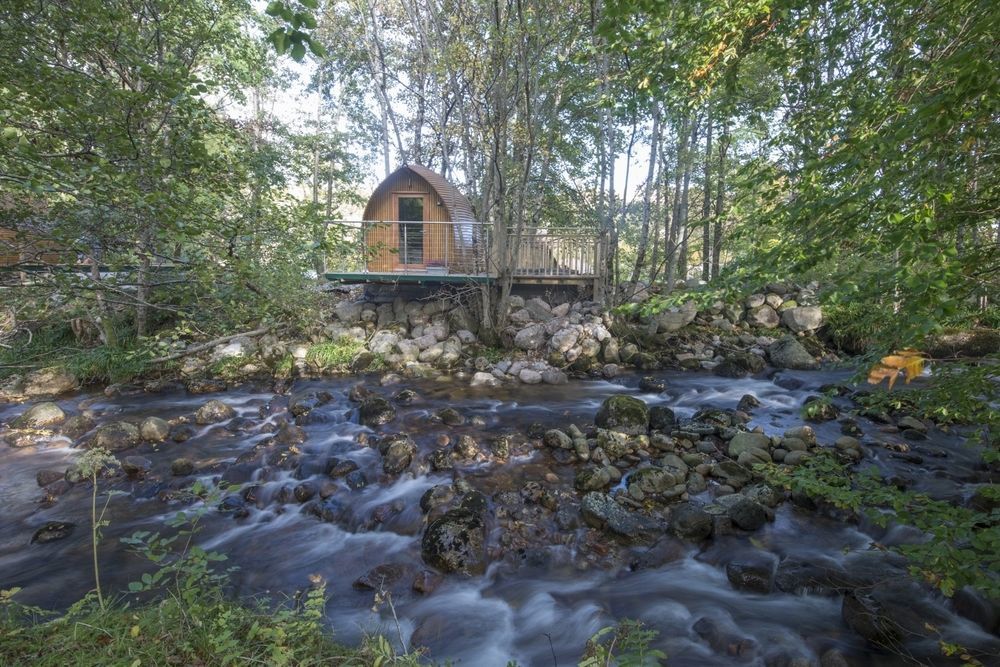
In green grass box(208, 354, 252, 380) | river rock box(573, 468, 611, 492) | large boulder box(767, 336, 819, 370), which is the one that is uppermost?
large boulder box(767, 336, 819, 370)

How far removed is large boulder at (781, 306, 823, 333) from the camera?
43.3ft

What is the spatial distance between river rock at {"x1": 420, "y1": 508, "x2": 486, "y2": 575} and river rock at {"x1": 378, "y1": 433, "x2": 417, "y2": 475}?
1.82m

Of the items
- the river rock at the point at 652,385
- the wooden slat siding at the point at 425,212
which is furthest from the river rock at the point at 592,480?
the wooden slat siding at the point at 425,212

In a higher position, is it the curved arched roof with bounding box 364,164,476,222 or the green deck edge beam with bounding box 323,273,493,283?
the curved arched roof with bounding box 364,164,476,222

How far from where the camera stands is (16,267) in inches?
133

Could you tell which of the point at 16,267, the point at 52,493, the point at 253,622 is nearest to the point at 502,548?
the point at 253,622

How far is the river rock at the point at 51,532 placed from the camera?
217 inches

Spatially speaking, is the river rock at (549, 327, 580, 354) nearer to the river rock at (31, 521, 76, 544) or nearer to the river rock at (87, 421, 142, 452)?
the river rock at (87, 421, 142, 452)

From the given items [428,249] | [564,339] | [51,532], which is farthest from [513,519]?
[428,249]

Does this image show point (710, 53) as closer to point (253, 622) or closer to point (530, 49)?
point (253, 622)

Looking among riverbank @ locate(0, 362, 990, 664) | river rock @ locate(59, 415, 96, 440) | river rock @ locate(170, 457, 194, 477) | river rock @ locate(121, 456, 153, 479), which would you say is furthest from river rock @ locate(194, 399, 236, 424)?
river rock @ locate(170, 457, 194, 477)

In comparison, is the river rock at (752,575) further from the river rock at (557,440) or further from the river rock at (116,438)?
the river rock at (116,438)

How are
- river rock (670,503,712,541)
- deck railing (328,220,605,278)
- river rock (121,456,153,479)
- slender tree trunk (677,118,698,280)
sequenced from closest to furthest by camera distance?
river rock (670,503,712,541) → river rock (121,456,153,479) → slender tree trunk (677,118,698,280) → deck railing (328,220,605,278)

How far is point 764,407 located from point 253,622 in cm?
914
